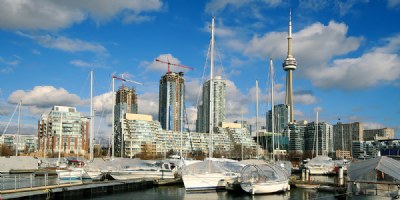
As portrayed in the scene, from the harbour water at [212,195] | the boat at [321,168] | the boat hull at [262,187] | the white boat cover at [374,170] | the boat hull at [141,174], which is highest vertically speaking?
the white boat cover at [374,170]

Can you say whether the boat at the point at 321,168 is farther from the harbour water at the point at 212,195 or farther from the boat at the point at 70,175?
the boat at the point at 70,175

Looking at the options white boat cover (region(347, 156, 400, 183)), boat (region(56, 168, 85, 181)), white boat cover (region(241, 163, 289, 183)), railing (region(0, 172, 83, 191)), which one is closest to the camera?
white boat cover (region(347, 156, 400, 183))

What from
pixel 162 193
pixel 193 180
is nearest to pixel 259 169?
pixel 193 180

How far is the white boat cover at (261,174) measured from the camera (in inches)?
2240

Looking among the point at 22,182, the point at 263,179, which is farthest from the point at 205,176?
the point at 22,182

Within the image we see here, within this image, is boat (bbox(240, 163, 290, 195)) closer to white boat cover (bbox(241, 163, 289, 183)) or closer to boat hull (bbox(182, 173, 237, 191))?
white boat cover (bbox(241, 163, 289, 183))

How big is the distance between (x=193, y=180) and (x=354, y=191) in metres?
22.7

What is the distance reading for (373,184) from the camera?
43844 mm

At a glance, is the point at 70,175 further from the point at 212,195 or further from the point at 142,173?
the point at 212,195

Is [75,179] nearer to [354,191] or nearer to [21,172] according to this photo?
[354,191]


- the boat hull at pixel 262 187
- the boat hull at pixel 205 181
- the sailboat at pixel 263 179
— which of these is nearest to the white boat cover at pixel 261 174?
the sailboat at pixel 263 179

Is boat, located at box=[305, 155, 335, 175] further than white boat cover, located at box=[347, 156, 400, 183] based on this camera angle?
Yes

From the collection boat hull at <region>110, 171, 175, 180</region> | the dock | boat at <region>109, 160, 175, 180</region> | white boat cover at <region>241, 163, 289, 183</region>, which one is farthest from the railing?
white boat cover at <region>241, 163, 289, 183</region>

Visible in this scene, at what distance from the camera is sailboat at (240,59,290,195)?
5525 cm
